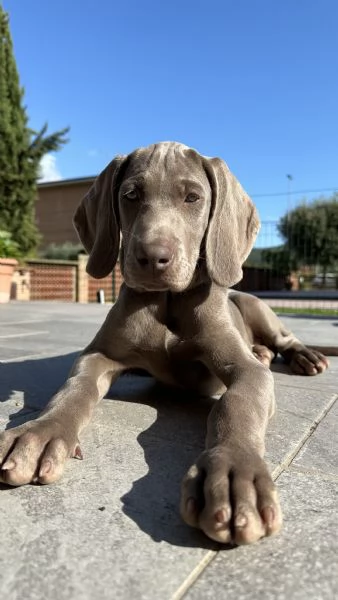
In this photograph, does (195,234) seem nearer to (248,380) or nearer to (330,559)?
(248,380)

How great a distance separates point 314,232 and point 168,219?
2802 cm

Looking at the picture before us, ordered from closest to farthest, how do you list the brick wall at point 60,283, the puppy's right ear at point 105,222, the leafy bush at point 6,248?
the puppy's right ear at point 105,222 < the leafy bush at point 6,248 < the brick wall at point 60,283

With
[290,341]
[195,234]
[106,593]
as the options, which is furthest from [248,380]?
[290,341]

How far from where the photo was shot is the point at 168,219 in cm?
222

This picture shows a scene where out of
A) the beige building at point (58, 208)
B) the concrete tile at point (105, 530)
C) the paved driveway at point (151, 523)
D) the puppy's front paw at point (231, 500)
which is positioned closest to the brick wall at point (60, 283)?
the beige building at point (58, 208)

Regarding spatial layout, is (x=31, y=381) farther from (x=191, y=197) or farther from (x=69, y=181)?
(x=69, y=181)

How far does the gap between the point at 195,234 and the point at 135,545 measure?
1.52 m

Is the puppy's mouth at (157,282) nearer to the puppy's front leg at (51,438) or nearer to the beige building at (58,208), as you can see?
the puppy's front leg at (51,438)

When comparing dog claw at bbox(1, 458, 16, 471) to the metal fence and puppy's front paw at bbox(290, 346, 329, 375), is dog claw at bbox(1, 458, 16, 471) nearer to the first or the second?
puppy's front paw at bbox(290, 346, 329, 375)

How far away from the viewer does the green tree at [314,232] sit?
89.5ft

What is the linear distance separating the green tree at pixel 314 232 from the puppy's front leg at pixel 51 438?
2542cm

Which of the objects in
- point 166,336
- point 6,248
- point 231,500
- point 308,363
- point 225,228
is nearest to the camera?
point 231,500

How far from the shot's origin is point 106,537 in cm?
119

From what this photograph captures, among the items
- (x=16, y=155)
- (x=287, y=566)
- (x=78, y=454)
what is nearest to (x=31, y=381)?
(x=78, y=454)
